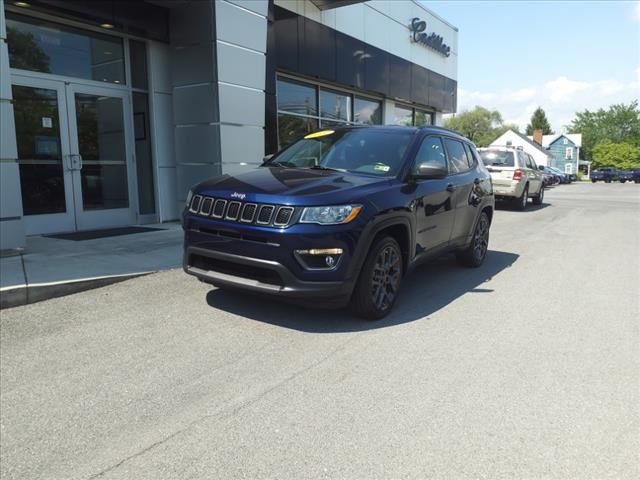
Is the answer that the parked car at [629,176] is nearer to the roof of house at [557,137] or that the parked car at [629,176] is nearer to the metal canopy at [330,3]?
the roof of house at [557,137]

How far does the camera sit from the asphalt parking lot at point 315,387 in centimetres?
265

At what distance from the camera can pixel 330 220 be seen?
4168 millimetres

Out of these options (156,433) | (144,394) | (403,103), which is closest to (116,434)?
(156,433)

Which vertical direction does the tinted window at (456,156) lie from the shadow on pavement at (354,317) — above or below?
A: above

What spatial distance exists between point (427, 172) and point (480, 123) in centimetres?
10769

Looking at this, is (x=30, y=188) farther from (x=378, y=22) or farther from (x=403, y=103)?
(x=403, y=103)

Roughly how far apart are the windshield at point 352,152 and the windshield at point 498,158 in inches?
429

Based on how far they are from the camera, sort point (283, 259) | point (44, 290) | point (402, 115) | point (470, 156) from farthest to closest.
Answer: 1. point (402, 115)
2. point (470, 156)
3. point (44, 290)
4. point (283, 259)

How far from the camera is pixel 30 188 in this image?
8.23 metres

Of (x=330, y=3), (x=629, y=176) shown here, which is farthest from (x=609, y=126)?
(x=330, y=3)

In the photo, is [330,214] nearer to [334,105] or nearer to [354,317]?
[354,317]

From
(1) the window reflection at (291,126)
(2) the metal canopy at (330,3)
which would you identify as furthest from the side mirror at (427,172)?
(2) the metal canopy at (330,3)

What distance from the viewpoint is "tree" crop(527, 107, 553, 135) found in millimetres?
104625

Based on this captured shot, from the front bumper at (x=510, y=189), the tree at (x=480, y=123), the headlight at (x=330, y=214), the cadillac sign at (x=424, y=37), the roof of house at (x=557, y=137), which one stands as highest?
the tree at (x=480, y=123)
